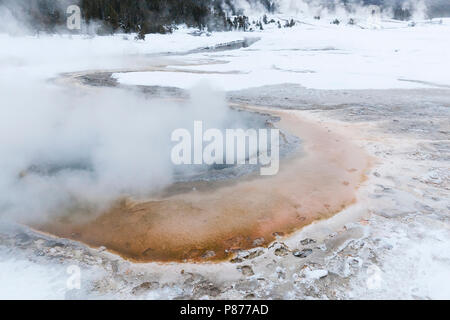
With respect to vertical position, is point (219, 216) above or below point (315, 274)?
above

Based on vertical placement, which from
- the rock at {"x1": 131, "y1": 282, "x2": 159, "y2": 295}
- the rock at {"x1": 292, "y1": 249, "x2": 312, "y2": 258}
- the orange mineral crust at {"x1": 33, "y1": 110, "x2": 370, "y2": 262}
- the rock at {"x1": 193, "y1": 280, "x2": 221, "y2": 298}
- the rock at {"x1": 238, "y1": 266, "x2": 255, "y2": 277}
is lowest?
the rock at {"x1": 193, "y1": 280, "x2": 221, "y2": 298}

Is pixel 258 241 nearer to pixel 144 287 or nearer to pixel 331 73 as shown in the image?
pixel 144 287

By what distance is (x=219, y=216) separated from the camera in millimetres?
4066

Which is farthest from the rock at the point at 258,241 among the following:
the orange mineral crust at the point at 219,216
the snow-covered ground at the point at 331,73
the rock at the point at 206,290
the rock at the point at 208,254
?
the snow-covered ground at the point at 331,73

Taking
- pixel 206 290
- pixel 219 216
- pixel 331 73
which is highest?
pixel 331 73

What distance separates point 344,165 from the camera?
221 inches

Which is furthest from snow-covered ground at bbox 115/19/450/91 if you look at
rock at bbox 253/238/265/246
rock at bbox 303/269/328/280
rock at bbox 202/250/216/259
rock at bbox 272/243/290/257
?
rock at bbox 303/269/328/280

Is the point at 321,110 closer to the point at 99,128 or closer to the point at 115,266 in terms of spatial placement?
the point at 99,128

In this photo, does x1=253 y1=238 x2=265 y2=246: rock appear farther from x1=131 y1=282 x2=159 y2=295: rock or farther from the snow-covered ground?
the snow-covered ground

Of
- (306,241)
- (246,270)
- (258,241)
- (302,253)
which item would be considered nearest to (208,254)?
(246,270)

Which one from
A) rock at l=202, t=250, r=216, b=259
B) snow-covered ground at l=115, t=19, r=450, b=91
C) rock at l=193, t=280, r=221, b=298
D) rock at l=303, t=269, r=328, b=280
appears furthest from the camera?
snow-covered ground at l=115, t=19, r=450, b=91

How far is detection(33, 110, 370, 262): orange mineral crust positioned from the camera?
11.7ft

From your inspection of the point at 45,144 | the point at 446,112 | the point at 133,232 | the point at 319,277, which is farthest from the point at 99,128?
the point at 446,112

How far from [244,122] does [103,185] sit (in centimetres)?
398
